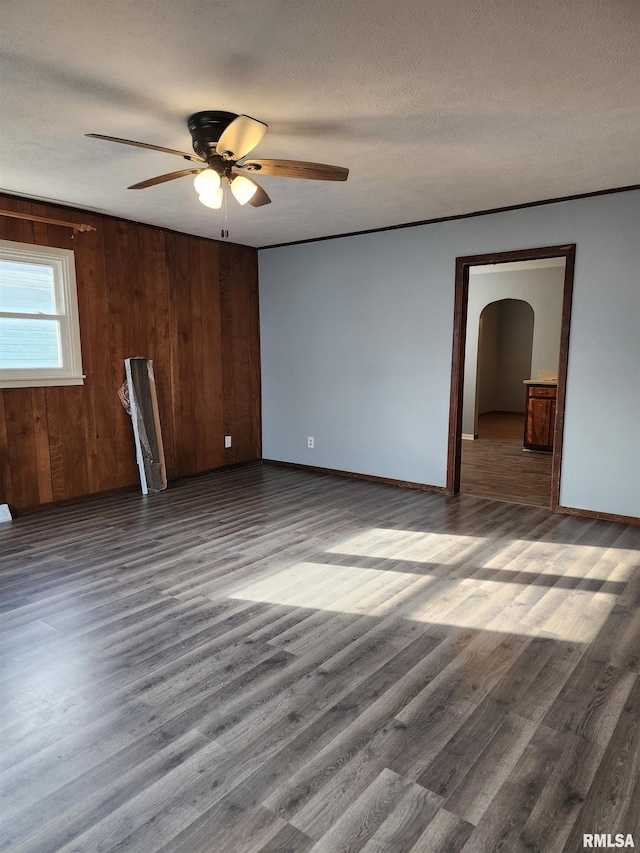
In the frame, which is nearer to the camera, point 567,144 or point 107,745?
point 107,745

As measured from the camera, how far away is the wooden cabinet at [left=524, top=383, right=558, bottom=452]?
696 centimetres

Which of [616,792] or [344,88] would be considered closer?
[616,792]

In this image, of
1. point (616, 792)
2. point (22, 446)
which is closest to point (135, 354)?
point (22, 446)

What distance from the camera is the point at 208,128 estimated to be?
2658 mm

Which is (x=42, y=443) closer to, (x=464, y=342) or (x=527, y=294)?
(x=464, y=342)

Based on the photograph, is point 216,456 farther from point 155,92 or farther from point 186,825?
point 186,825

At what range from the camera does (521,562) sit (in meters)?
3.40

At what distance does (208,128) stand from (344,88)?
72cm

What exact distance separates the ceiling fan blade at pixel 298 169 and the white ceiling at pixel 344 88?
0.77ft

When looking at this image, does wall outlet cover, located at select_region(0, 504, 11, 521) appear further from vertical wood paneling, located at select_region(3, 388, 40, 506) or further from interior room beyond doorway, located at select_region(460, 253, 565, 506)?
interior room beyond doorway, located at select_region(460, 253, 565, 506)

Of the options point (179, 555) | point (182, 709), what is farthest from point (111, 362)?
point (182, 709)

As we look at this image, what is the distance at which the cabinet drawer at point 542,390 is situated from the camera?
276 inches

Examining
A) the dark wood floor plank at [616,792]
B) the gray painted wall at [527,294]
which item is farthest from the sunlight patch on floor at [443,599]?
the gray painted wall at [527,294]

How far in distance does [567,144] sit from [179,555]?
3.43 meters
